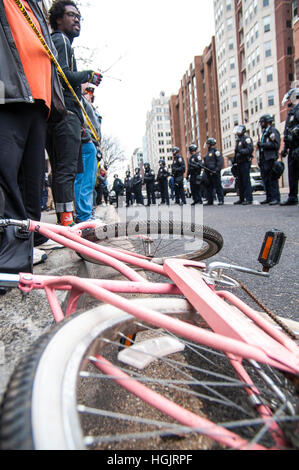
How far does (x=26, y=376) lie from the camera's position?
515 mm

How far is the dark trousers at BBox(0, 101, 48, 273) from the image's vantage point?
1.58 meters

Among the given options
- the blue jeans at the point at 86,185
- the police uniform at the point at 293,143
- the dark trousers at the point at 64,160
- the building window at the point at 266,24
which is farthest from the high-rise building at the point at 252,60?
the dark trousers at the point at 64,160

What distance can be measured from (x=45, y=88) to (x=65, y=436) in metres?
1.84

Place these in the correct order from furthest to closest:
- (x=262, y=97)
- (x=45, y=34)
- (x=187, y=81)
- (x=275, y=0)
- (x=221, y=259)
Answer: (x=187, y=81) → (x=262, y=97) → (x=275, y=0) → (x=221, y=259) → (x=45, y=34)

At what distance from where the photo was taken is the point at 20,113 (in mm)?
1744

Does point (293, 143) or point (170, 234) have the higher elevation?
point (293, 143)

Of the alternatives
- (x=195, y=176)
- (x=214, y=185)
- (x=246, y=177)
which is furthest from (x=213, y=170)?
(x=246, y=177)

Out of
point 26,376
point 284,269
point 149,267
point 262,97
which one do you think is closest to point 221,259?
point 284,269

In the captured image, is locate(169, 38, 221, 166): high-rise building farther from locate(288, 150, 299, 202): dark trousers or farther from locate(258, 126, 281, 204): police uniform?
locate(288, 150, 299, 202): dark trousers

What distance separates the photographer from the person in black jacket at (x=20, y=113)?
1.60 m

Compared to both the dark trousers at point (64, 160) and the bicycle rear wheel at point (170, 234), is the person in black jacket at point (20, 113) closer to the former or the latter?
the bicycle rear wheel at point (170, 234)

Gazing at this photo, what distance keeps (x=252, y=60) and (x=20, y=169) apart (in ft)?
164

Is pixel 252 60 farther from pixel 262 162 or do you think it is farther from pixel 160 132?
pixel 160 132
